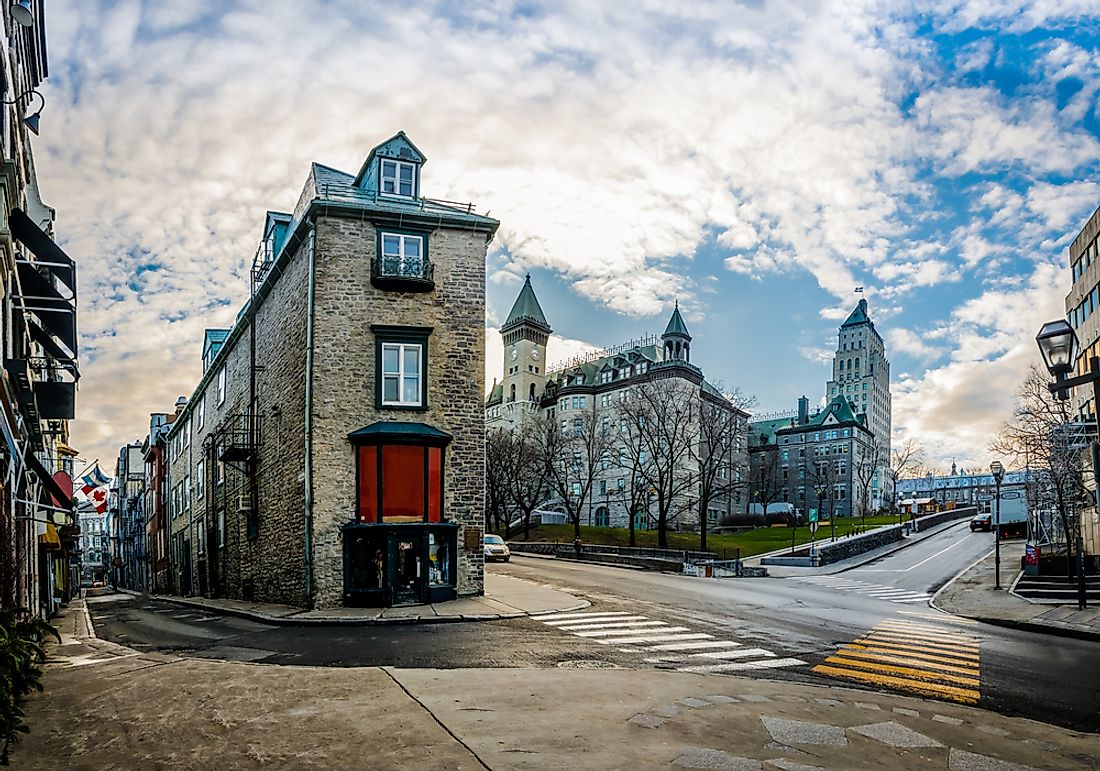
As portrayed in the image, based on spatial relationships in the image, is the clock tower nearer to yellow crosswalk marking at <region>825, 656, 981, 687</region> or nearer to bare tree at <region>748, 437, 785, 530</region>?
bare tree at <region>748, 437, 785, 530</region>

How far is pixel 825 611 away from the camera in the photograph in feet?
73.4

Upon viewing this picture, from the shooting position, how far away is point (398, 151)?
1082 inches

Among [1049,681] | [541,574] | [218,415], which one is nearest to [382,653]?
[1049,681]

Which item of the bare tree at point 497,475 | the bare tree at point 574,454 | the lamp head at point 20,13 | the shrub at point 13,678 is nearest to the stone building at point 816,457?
the bare tree at point 574,454

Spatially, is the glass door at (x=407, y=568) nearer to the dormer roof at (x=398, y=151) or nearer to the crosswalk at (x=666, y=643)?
the crosswalk at (x=666, y=643)

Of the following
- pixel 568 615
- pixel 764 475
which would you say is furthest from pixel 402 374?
pixel 764 475

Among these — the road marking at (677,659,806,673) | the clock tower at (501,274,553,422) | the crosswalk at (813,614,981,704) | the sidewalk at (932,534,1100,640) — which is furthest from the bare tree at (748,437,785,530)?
the road marking at (677,659,806,673)

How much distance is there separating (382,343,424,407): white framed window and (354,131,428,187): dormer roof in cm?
647

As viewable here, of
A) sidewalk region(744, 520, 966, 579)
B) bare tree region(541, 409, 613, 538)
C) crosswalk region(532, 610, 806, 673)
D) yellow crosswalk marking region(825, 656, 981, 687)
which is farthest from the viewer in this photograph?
bare tree region(541, 409, 613, 538)

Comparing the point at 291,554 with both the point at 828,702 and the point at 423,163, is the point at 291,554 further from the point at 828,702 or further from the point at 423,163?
the point at 828,702

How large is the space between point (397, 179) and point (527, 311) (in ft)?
331

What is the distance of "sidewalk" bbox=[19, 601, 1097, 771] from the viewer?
281 inches

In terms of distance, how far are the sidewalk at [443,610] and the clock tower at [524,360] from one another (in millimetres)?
94934

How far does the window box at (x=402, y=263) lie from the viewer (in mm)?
25547
